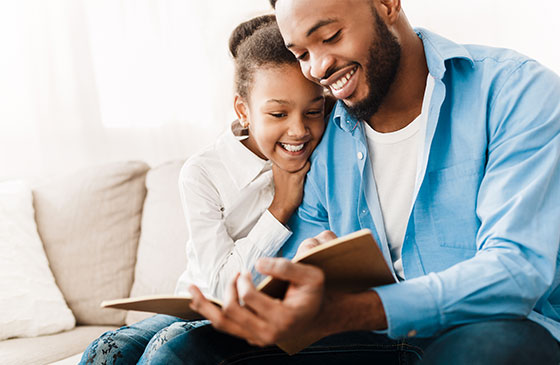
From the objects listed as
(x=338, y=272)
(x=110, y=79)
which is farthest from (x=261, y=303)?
(x=110, y=79)

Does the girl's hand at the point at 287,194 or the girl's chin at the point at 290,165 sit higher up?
the girl's chin at the point at 290,165

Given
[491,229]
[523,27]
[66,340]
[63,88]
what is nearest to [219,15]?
[63,88]

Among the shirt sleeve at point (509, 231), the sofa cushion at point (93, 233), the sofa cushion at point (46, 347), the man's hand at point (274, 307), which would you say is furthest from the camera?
the sofa cushion at point (93, 233)

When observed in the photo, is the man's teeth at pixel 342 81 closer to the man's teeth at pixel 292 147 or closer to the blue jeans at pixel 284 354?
the man's teeth at pixel 292 147

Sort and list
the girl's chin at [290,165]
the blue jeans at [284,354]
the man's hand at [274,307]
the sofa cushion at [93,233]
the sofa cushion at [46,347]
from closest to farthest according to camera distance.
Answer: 1. the man's hand at [274,307]
2. the blue jeans at [284,354]
3. the girl's chin at [290,165]
4. the sofa cushion at [46,347]
5. the sofa cushion at [93,233]

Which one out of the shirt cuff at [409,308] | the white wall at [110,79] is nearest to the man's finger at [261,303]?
the shirt cuff at [409,308]

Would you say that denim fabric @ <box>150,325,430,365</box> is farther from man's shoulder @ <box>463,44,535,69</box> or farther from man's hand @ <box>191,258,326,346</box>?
man's shoulder @ <box>463,44,535,69</box>

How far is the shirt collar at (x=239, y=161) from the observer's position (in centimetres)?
143

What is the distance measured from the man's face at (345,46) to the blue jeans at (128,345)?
2.01ft

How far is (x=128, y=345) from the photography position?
1178mm

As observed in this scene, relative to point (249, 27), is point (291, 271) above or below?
below

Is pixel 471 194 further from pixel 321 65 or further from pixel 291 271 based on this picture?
pixel 291 271

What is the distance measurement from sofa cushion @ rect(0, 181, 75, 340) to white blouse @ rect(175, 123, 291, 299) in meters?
0.62

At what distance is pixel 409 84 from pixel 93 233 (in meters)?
1.30
